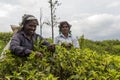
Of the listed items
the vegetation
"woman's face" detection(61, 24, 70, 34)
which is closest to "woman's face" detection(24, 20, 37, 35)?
the vegetation

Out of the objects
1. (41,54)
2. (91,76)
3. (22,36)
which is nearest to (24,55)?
(41,54)

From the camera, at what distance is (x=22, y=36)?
5176mm

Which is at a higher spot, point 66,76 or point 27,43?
point 27,43

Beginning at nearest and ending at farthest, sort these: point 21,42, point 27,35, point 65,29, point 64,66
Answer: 1. point 64,66
2. point 21,42
3. point 27,35
4. point 65,29

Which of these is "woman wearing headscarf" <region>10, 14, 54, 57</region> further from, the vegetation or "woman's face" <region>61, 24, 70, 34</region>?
"woman's face" <region>61, 24, 70, 34</region>

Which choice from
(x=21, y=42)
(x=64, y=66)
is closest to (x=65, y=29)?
(x=21, y=42)

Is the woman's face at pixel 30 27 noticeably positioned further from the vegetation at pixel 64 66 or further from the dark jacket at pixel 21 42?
the vegetation at pixel 64 66

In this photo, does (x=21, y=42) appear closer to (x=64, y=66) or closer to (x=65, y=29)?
(x=64, y=66)

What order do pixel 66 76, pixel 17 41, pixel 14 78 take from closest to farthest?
1. pixel 14 78
2. pixel 66 76
3. pixel 17 41

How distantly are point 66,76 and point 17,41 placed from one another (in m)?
1.16

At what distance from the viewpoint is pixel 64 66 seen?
410 centimetres

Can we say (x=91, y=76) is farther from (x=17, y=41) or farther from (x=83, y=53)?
(x=17, y=41)

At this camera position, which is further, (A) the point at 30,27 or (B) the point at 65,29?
(B) the point at 65,29

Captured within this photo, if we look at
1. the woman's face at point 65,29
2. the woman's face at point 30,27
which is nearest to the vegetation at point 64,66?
the woman's face at point 30,27
